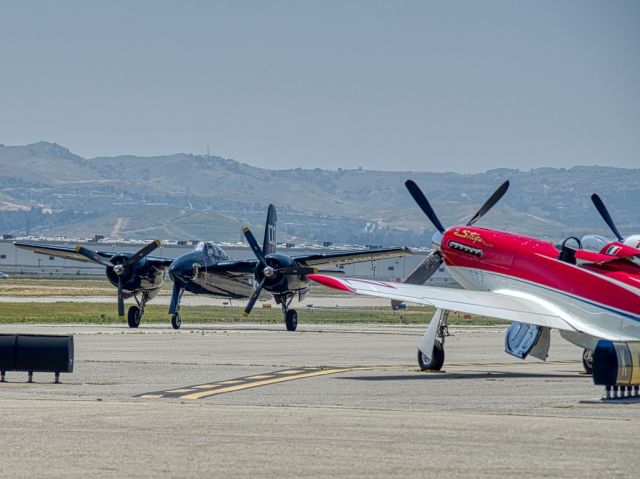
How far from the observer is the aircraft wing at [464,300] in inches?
1086

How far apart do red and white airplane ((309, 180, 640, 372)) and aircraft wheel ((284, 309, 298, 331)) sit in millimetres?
25193

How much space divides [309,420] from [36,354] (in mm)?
9630

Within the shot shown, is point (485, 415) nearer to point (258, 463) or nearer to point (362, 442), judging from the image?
point (362, 442)

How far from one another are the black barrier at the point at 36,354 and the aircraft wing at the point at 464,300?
17.9 feet

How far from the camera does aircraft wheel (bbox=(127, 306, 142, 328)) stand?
56188 millimetres

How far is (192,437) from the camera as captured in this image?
16.8 metres

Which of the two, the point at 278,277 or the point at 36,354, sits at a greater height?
the point at 278,277

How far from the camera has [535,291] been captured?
29.0 m

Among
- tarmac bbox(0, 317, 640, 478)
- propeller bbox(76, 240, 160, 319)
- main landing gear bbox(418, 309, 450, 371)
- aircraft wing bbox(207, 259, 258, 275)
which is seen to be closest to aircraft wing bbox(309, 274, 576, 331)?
main landing gear bbox(418, 309, 450, 371)

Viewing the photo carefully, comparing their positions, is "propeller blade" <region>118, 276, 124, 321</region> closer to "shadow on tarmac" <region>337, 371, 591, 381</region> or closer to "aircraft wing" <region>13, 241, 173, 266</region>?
"aircraft wing" <region>13, 241, 173, 266</region>

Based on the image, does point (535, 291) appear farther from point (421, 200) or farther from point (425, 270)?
point (421, 200)

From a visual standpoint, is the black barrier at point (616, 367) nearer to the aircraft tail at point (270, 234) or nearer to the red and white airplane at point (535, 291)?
the red and white airplane at point (535, 291)

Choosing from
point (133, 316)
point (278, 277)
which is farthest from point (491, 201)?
point (133, 316)

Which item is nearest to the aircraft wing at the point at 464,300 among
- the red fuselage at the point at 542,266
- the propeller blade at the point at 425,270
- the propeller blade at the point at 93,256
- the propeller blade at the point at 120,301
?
the red fuselage at the point at 542,266
